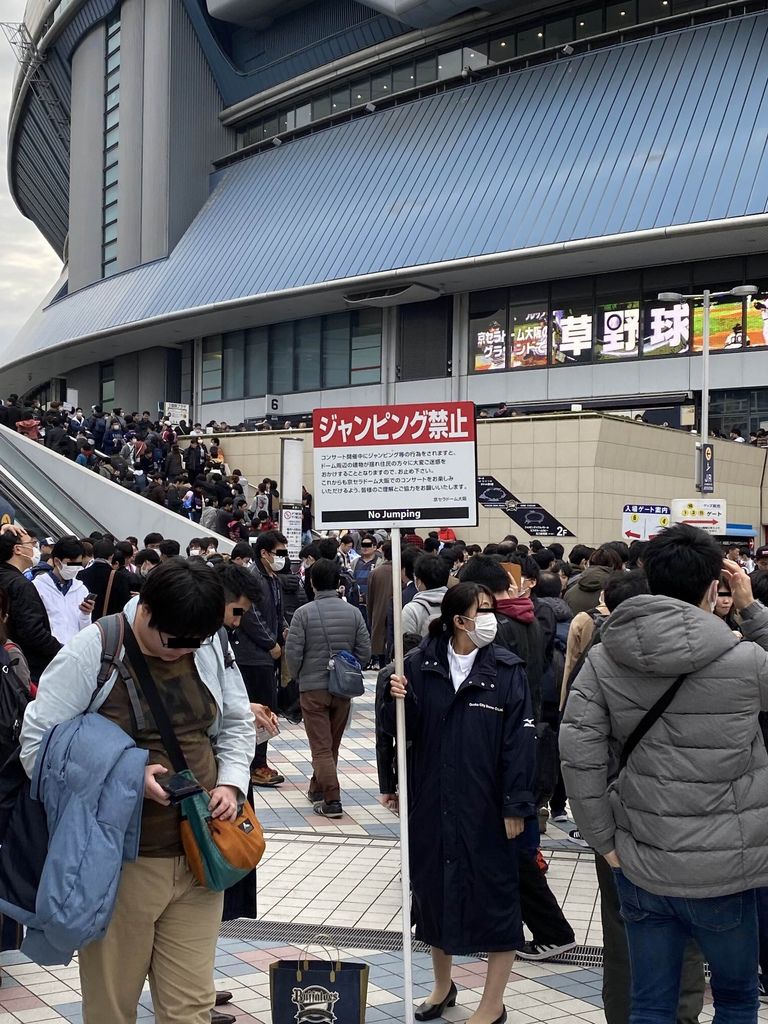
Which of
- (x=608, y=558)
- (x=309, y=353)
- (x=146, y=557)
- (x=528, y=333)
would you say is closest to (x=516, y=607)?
(x=608, y=558)

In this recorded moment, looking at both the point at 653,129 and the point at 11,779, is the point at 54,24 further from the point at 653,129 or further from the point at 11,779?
the point at 11,779

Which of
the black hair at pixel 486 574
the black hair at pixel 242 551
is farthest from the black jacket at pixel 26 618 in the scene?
the black hair at pixel 242 551

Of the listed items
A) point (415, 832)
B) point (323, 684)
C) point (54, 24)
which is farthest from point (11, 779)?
point (54, 24)

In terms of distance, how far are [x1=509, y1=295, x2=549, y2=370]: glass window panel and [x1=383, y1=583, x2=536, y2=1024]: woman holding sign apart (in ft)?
99.9

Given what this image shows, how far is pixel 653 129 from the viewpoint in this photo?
3148 centimetres

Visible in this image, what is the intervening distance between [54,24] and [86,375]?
1522 centimetres

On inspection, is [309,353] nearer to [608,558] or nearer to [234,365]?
[234,365]

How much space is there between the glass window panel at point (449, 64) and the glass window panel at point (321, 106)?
5449mm

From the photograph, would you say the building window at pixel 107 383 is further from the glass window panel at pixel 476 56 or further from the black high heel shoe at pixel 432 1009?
the black high heel shoe at pixel 432 1009

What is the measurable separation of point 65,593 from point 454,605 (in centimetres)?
445

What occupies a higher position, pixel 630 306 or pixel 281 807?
pixel 630 306

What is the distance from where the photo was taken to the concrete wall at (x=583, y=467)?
24578 millimetres

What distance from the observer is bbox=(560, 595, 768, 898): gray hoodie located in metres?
3.24

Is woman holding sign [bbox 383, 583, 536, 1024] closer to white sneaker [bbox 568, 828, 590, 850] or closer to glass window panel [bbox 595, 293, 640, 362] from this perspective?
white sneaker [bbox 568, 828, 590, 850]
